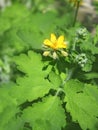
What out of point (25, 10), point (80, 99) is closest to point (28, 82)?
point (80, 99)

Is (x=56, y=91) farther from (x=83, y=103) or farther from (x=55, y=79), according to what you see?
(x=83, y=103)

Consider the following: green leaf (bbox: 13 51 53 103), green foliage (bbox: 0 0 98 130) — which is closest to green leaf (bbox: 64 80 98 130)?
green foliage (bbox: 0 0 98 130)

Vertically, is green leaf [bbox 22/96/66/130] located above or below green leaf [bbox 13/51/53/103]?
below

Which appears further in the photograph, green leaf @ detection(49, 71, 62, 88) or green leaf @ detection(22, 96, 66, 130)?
green leaf @ detection(49, 71, 62, 88)

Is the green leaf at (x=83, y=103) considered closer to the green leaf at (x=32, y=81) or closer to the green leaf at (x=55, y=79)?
the green leaf at (x=55, y=79)

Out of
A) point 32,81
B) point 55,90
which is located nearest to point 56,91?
point 55,90

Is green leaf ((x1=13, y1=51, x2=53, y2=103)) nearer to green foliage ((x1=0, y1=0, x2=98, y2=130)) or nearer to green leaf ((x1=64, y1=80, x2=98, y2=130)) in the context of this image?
green foliage ((x1=0, y1=0, x2=98, y2=130))
